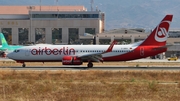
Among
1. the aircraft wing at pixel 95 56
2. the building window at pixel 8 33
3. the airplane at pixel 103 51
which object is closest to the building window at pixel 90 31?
the building window at pixel 8 33

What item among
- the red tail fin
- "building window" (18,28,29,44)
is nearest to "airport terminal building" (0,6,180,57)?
"building window" (18,28,29,44)

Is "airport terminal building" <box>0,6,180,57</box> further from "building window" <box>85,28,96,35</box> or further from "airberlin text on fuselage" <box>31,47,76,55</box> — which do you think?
"airberlin text on fuselage" <box>31,47,76,55</box>

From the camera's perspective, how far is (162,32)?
2421 inches

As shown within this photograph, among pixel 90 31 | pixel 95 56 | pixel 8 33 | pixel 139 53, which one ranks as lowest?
pixel 95 56

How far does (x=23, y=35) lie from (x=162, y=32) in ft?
286

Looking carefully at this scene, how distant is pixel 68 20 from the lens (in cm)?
14075

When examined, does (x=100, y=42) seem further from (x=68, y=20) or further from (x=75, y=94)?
(x=75, y=94)

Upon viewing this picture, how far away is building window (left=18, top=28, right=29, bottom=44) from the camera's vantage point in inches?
5620

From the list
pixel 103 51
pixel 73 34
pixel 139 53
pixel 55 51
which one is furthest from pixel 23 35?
pixel 139 53

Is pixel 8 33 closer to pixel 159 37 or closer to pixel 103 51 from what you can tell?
pixel 103 51

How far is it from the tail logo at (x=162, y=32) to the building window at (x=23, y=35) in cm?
8541

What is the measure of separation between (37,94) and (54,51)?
32.7 m

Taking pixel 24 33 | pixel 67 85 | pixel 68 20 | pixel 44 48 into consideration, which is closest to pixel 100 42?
pixel 68 20

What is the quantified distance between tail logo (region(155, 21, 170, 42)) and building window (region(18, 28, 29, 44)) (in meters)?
85.4
